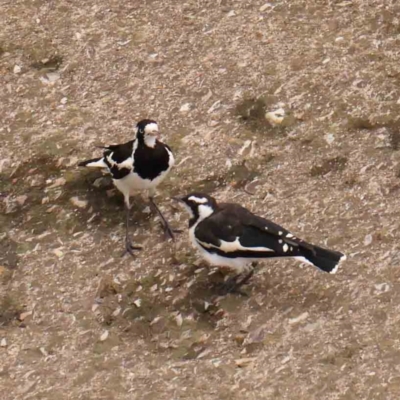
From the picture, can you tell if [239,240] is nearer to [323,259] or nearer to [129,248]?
[323,259]

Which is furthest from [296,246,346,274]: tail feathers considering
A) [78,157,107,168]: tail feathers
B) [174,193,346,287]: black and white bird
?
[78,157,107,168]: tail feathers

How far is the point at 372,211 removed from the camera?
7.02 meters

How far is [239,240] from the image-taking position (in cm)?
629

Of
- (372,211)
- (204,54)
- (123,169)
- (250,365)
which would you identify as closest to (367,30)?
(204,54)

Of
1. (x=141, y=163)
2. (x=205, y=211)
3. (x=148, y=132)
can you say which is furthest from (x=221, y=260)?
(x=148, y=132)

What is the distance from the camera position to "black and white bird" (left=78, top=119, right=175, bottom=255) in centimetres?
683

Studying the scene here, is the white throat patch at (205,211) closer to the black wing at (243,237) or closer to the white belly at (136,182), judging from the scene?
the black wing at (243,237)

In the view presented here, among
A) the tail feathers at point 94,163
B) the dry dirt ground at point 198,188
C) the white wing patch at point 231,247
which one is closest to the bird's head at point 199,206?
the white wing patch at point 231,247

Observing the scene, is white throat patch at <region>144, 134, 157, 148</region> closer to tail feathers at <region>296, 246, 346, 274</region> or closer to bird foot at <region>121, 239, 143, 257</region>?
bird foot at <region>121, 239, 143, 257</region>

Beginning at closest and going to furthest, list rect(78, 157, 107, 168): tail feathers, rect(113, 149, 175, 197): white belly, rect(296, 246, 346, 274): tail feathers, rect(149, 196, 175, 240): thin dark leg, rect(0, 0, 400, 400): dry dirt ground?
→ 1. rect(0, 0, 400, 400): dry dirt ground
2. rect(296, 246, 346, 274): tail feathers
3. rect(113, 149, 175, 197): white belly
4. rect(149, 196, 175, 240): thin dark leg
5. rect(78, 157, 107, 168): tail feathers

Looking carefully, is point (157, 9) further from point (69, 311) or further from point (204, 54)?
point (69, 311)

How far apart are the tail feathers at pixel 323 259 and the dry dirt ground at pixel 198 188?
0.26m

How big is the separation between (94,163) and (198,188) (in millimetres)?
764

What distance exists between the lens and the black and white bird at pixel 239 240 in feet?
20.4
